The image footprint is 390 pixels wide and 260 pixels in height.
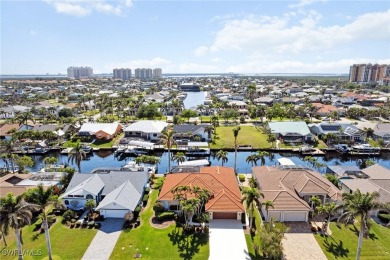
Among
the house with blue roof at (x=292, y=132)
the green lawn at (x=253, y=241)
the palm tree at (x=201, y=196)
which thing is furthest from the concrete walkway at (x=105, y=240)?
the house with blue roof at (x=292, y=132)

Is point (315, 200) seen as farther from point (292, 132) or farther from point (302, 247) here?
point (292, 132)

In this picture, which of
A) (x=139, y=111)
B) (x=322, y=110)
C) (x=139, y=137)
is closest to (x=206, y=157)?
(x=139, y=137)

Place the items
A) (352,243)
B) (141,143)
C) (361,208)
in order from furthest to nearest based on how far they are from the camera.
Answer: (141,143)
(352,243)
(361,208)

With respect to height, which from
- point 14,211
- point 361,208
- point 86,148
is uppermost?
point 361,208

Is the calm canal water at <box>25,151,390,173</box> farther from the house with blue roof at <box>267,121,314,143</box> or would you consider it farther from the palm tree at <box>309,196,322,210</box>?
the palm tree at <box>309,196,322,210</box>

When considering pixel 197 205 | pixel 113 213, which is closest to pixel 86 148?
pixel 113 213
